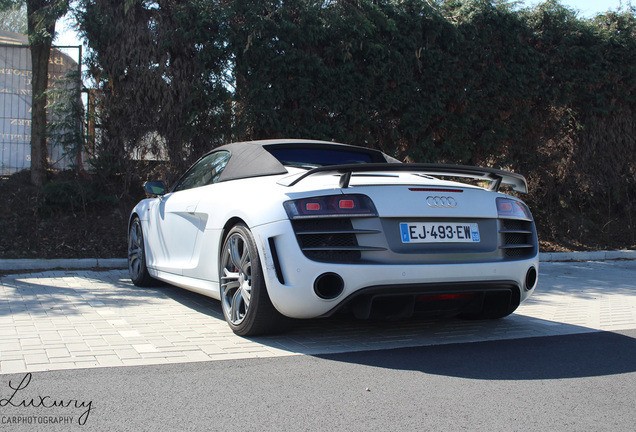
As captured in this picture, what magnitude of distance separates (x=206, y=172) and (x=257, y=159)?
31.8 inches

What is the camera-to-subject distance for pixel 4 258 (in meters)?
7.87

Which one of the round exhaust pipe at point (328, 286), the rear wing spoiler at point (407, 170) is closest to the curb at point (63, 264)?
the rear wing spoiler at point (407, 170)

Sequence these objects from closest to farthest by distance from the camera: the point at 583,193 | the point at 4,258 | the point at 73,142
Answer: the point at 4,258, the point at 73,142, the point at 583,193

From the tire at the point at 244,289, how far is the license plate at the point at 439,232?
3.14 feet

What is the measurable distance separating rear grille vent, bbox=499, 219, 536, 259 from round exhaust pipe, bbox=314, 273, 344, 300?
48.6 inches

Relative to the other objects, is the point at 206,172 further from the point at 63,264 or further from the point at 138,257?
the point at 63,264

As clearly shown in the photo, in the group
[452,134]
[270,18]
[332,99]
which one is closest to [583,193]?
[452,134]

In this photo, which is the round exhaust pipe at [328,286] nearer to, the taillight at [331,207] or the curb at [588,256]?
the taillight at [331,207]

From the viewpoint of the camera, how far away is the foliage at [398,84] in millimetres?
9328

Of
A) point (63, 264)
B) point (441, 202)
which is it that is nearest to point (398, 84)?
point (63, 264)

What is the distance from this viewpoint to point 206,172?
545 centimetres

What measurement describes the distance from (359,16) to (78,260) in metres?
5.52

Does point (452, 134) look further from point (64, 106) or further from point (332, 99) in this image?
point (64, 106)

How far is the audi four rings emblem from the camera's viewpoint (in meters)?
3.98
